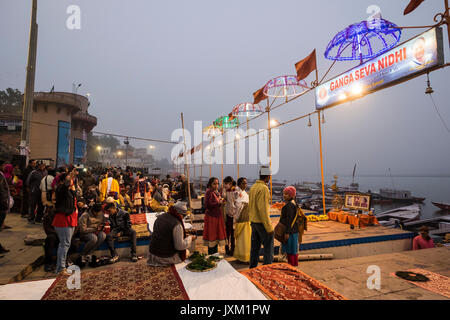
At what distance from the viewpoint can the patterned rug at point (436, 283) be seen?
11.3 feet

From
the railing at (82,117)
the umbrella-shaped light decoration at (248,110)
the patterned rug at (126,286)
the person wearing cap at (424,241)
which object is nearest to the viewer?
the patterned rug at (126,286)

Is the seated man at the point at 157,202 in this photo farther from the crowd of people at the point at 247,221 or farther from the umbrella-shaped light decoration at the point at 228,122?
the umbrella-shaped light decoration at the point at 228,122

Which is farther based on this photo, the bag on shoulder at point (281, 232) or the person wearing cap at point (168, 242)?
the bag on shoulder at point (281, 232)

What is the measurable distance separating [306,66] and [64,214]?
8.64m

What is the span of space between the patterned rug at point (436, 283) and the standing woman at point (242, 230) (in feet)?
9.50

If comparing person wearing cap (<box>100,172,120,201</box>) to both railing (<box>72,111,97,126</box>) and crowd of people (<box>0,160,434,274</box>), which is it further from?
railing (<box>72,111,97,126</box>)

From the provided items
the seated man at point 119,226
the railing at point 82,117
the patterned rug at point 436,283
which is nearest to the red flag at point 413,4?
the patterned rug at point 436,283

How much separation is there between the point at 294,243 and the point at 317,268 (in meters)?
1.09

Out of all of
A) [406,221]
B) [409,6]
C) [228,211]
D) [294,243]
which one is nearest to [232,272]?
[294,243]

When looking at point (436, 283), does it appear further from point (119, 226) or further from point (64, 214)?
point (64, 214)

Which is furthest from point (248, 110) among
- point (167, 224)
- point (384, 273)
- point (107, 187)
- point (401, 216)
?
point (401, 216)

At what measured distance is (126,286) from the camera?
2.59 metres

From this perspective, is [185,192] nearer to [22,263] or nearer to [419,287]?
[22,263]

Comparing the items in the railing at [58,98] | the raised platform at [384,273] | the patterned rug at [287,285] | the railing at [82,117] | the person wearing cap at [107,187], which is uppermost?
the railing at [58,98]
